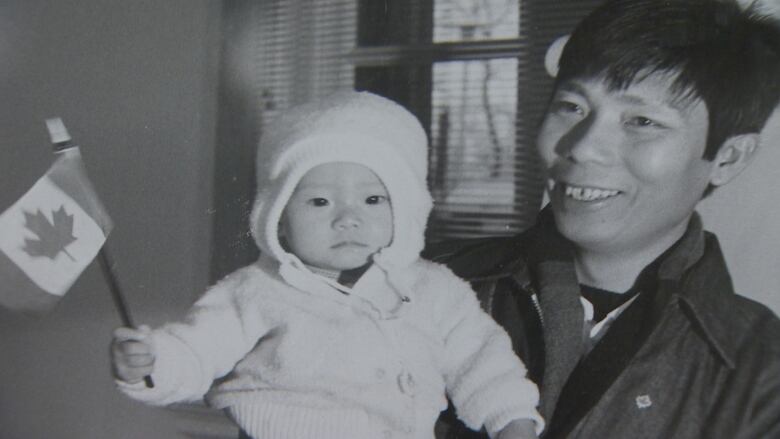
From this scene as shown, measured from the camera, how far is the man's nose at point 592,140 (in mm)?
620

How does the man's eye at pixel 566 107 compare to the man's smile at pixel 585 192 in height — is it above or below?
above

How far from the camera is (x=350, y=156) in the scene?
59 cm

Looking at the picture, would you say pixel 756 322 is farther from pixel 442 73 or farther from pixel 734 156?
pixel 442 73

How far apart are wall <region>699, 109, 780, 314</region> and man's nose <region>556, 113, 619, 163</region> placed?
14cm

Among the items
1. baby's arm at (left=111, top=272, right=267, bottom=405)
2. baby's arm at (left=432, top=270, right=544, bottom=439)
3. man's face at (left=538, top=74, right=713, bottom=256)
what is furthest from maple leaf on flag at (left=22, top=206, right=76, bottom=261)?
man's face at (left=538, top=74, right=713, bottom=256)

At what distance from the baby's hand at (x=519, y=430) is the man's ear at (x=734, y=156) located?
0.28 m

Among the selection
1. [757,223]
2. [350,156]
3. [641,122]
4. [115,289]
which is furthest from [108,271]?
[757,223]

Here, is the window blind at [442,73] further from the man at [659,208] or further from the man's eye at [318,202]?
the man's eye at [318,202]

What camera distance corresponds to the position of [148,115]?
34.9 inches

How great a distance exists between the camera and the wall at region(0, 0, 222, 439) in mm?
871

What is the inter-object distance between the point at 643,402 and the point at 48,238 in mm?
515

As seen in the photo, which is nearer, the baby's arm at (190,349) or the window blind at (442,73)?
the baby's arm at (190,349)

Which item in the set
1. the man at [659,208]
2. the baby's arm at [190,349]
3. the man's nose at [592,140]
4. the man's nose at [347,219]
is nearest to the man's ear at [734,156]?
the man at [659,208]

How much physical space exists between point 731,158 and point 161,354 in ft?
1.67
